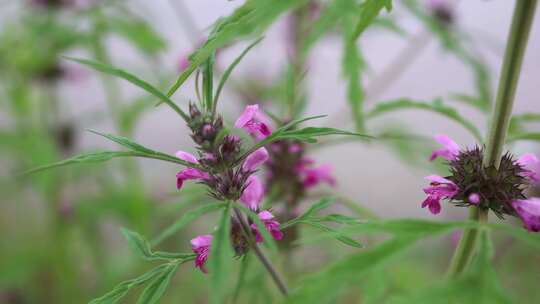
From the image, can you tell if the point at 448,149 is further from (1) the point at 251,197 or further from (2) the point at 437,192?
(1) the point at 251,197

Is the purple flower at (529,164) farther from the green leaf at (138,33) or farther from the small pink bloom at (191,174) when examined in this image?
the green leaf at (138,33)

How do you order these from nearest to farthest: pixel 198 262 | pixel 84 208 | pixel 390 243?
pixel 390 243 → pixel 198 262 → pixel 84 208

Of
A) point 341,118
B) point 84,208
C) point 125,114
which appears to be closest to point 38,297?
point 84,208

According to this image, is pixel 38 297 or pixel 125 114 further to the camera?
pixel 38 297

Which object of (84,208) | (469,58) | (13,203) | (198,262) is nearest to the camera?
(198,262)

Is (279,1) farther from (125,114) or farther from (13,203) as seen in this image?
(13,203)

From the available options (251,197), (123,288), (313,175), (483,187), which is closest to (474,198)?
(483,187)

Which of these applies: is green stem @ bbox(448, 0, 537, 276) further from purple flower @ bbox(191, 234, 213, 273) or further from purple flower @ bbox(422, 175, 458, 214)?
purple flower @ bbox(191, 234, 213, 273)
